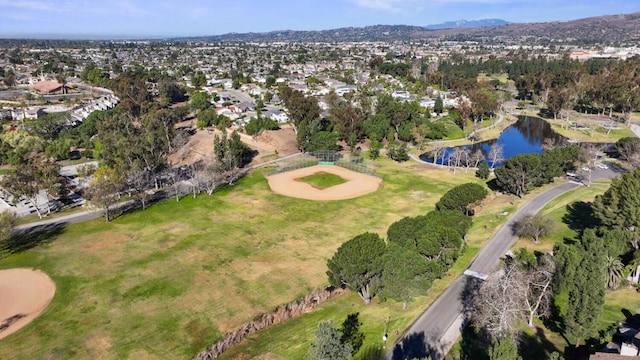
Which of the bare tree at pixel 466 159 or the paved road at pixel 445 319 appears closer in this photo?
the paved road at pixel 445 319

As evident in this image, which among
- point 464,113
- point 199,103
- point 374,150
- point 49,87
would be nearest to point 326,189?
point 374,150

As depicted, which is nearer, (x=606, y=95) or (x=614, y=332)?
(x=614, y=332)

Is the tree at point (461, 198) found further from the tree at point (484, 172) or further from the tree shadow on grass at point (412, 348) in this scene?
the tree shadow on grass at point (412, 348)

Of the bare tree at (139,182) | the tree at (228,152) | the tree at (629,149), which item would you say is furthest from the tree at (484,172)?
the bare tree at (139,182)

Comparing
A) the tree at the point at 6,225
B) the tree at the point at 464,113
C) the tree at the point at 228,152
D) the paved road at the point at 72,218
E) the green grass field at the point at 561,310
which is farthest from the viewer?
the tree at the point at 464,113

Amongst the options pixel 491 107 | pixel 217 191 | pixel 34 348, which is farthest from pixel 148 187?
pixel 491 107

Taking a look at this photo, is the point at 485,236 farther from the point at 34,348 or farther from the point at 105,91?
the point at 105,91
